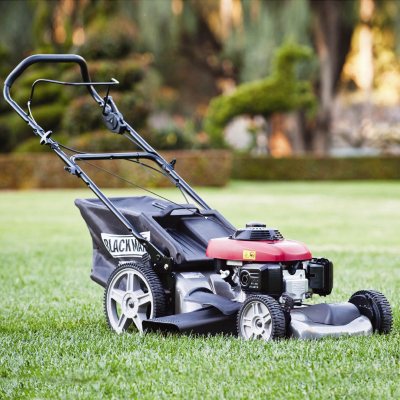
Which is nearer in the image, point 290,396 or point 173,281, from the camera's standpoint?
point 290,396

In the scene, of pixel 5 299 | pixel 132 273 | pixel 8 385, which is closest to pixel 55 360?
pixel 8 385

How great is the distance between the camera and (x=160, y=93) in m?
35.2

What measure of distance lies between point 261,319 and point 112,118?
176 cm

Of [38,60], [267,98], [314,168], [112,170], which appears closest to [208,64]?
[314,168]

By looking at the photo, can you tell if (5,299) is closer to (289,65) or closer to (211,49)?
(289,65)

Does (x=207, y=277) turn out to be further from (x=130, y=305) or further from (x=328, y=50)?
(x=328, y=50)

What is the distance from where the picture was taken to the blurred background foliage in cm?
2458

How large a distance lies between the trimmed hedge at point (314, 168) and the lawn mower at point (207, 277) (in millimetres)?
22642

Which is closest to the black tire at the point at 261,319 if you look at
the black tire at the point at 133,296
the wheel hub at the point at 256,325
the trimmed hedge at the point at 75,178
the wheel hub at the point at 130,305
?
the wheel hub at the point at 256,325

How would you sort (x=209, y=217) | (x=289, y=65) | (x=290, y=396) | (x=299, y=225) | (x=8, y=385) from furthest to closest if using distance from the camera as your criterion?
(x=289, y=65) < (x=299, y=225) < (x=209, y=217) < (x=8, y=385) < (x=290, y=396)

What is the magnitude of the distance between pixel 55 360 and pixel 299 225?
29.4 feet

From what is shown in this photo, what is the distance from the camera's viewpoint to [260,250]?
14.2 feet

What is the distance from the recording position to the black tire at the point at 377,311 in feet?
14.8

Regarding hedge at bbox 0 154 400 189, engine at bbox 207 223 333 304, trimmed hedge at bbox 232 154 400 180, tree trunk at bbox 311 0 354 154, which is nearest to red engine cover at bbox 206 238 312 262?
engine at bbox 207 223 333 304
